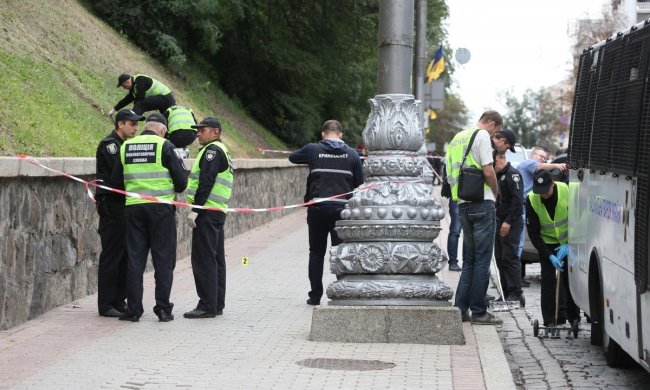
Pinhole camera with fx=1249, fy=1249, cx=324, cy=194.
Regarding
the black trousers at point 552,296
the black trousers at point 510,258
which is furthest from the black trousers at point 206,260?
the black trousers at point 510,258

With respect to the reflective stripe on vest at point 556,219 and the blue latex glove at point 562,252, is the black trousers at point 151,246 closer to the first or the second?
the reflective stripe on vest at point 556,219

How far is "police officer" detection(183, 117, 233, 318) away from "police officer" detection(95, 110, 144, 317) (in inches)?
26.2

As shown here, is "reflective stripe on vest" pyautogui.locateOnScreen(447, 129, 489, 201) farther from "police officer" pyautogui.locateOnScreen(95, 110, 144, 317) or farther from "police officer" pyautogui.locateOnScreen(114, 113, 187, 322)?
"police officer" pyautogui.locateOnScreen(95, 110, 144, 317)

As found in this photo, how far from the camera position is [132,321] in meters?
11.3

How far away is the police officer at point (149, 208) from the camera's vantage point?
11.3m

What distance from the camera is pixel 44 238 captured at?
1129cm

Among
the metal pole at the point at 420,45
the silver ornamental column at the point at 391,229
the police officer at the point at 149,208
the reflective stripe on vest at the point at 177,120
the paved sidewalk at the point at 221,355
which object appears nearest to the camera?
the paved sidewalk at the point at 221,355

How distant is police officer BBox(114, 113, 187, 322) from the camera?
1127cm

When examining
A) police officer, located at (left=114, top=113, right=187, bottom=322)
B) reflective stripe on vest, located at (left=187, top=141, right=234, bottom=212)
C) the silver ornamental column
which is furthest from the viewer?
reflective stripe on vest, located at (left=187, top=141, right=234, bottom=212)

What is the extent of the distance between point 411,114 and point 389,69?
0.44m

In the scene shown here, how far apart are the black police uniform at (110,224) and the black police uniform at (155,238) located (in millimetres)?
316

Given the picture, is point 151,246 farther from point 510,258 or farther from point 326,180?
point 510,258

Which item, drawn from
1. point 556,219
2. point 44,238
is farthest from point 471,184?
point 44,238

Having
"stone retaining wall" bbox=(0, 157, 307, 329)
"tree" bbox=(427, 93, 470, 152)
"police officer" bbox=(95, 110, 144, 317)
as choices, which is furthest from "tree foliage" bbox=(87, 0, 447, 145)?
Result: "tree" bbox=(427, 93, 470, 152)
